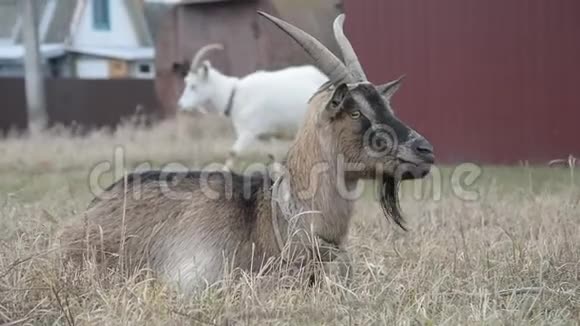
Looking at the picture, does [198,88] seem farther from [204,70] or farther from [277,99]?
[277,99]

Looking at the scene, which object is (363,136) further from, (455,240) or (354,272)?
(455,240)

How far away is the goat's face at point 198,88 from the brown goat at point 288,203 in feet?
29.1

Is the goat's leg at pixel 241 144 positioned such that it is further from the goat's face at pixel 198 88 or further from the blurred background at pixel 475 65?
the blurred background at pixel 475 65

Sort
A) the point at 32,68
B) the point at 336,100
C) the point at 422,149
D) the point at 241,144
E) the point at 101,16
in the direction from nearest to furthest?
the point at 422,149 → the point at 336,100 → the point at 241,144 → the point at 32,68 → the point at 101,16

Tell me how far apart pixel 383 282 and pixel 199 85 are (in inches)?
377

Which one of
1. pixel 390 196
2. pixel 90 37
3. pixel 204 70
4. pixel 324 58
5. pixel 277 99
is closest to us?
pixel 324 58

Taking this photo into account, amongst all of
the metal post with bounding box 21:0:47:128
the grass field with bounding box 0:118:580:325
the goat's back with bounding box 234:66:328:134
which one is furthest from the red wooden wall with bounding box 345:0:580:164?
the metal post with bounding box 21:0:47:128

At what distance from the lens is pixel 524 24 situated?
503 inches

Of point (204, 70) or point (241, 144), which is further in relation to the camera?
point (204, 70)

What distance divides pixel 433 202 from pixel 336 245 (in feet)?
10.9

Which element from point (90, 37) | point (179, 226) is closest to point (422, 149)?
point (179, 226)

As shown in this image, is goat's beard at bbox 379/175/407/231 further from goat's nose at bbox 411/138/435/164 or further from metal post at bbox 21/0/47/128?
metal post at bbox 21/0/47/128

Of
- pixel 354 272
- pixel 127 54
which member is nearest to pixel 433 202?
pixel 354 272

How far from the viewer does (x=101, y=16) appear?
41.2 meters
